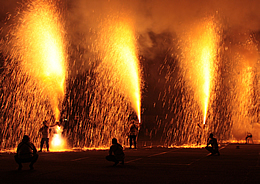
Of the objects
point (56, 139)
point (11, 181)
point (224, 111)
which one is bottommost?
point (11, 181)

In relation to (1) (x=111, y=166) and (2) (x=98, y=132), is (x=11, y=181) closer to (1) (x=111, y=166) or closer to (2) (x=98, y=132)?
(1) (x=111, y=166)

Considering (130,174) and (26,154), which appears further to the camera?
(26,154)

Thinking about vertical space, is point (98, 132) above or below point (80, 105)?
below

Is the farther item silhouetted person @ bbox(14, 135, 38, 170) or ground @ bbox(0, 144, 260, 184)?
silhouetted person @ bbox(14, 135, 38, 170)

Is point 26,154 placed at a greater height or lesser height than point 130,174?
greater

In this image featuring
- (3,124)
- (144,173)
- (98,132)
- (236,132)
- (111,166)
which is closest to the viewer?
(144,173)

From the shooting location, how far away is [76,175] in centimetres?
1009

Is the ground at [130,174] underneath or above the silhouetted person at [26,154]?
underneath

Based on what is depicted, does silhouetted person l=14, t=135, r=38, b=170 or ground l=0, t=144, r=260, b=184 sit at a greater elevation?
silhouetted person l=14, t=135, r=38, b=170

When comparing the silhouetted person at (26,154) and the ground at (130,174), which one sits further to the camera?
the silhouetted person at (26,154)

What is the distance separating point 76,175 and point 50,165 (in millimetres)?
2635

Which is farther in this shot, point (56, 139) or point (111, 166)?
point (56, 139)

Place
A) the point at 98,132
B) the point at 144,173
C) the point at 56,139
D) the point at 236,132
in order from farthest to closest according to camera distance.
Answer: the point at 98,132 → the point at 236,132 → the point at 56,139 → the point at 144,173

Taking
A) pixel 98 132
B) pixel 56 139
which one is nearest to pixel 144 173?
pixel 56 139
